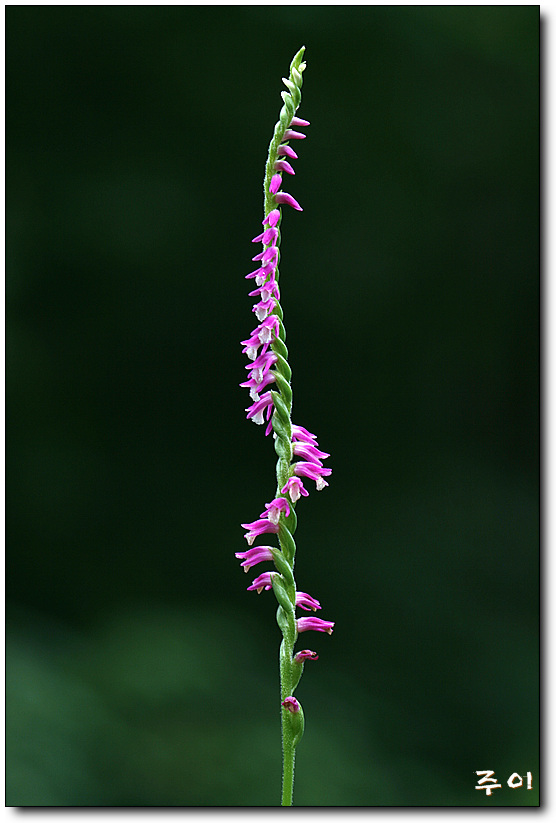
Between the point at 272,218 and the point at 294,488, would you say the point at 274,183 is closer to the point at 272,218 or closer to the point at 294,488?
the point at 272,218

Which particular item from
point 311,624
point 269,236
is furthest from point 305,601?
point 269,236

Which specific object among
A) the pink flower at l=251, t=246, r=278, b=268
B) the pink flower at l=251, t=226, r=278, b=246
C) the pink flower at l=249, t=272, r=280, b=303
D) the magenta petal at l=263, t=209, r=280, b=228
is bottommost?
the pink flower at l=249, t=272, r=280, b=303

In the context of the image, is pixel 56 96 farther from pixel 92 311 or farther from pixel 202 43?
pixel 92 311

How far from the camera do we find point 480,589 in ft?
6.33

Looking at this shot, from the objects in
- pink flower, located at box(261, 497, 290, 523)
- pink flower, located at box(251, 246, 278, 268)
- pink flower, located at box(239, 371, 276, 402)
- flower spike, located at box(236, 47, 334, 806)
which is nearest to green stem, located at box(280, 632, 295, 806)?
flower spike, located at box(236, 47, 334, 806)

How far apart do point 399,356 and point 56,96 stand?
3.17 feet

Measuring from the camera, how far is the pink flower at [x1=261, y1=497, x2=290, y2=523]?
0.74 meters

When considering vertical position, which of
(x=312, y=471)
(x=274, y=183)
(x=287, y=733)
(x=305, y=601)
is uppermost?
(x=274, y=183)

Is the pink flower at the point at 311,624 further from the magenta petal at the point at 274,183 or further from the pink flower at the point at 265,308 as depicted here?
the magenta petal at the point at 274,183

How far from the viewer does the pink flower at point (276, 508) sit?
736 mm

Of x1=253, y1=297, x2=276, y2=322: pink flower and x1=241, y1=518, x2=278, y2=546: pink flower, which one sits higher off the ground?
x1=253, y1=297, x2=276, y2=322: pink flower

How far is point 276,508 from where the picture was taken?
2.42ft

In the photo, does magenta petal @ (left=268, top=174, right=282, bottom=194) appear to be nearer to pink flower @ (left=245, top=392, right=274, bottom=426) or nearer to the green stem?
pink flower @ (left=245, top=392, right=274, bottom=426)

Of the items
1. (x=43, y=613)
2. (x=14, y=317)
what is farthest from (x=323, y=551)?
(x=14, y=317)
